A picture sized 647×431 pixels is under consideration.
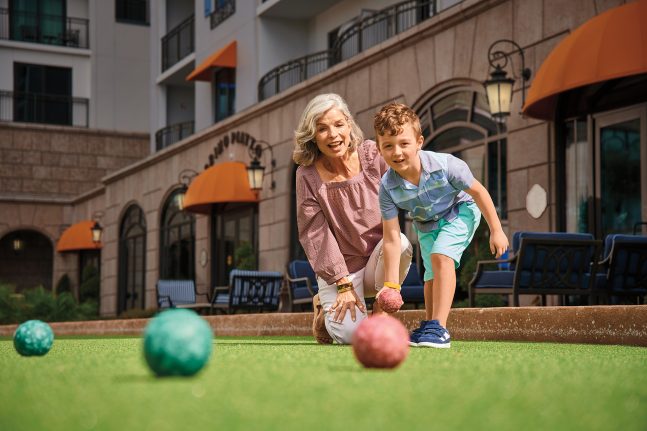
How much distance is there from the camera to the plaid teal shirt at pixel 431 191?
5.69m

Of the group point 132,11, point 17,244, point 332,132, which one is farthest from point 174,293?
point 132,11

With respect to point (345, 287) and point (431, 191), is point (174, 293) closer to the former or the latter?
point (345, 287)

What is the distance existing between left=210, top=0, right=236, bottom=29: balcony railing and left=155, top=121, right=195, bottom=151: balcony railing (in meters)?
4.30

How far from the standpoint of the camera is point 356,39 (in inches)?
819

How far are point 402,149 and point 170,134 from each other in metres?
25.7

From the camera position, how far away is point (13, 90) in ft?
116

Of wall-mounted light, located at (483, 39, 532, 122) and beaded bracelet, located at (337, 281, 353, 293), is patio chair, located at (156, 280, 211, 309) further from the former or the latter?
beaded bracelet, located at (337, 281, 353, 293)

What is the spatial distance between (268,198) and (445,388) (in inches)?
728

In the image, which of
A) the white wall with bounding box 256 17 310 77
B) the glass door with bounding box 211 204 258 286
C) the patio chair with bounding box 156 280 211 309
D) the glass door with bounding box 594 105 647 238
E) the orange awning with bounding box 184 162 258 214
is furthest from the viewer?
the white wall with bounding box 256 17 310 77

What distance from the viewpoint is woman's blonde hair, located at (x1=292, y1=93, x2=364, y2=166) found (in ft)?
20.6

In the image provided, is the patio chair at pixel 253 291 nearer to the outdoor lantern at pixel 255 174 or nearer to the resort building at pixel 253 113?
the resort building at pixel 253 113

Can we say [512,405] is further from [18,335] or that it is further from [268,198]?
[268,198]

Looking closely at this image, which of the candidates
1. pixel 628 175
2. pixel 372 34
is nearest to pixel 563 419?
pixel 628 175

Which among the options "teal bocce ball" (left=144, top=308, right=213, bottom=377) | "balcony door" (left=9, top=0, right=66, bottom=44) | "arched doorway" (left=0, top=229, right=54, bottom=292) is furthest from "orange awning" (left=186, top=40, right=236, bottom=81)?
"teal bocce ball" (left=144, top=308, right=213, bottom=377)
